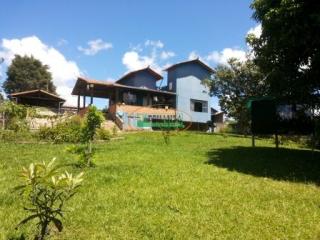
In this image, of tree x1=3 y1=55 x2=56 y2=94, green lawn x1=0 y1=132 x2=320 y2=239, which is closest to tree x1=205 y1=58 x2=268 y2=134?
green lawn x1=0 y1=132 x2=320 y2=239

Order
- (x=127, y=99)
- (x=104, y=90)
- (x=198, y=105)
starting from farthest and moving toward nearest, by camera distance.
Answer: (x=198, y=105) < (x=104, y=90) < (x=127, y=99)

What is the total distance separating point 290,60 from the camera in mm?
13680

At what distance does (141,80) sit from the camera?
42594mm

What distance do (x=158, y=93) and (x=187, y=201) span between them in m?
35.2

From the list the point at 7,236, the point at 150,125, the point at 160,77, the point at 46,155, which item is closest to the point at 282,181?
the point at 7,236

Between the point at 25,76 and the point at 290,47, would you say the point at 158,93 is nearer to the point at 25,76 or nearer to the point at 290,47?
the point at 25,76

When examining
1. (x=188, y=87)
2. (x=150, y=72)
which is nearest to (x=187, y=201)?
(x=150, y=72)

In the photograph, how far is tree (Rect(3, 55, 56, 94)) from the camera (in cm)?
6009

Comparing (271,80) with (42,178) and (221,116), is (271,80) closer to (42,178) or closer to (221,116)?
(42,178)

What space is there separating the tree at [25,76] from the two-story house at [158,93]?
20748mm

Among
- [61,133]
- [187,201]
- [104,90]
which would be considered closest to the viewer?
[187,201]

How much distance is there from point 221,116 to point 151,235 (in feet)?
161

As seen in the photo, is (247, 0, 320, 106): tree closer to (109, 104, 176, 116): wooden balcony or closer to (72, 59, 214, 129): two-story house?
(109, 104, 176, 116): wooden balcony

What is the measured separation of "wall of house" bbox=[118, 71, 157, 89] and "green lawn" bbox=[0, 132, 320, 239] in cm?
3019
